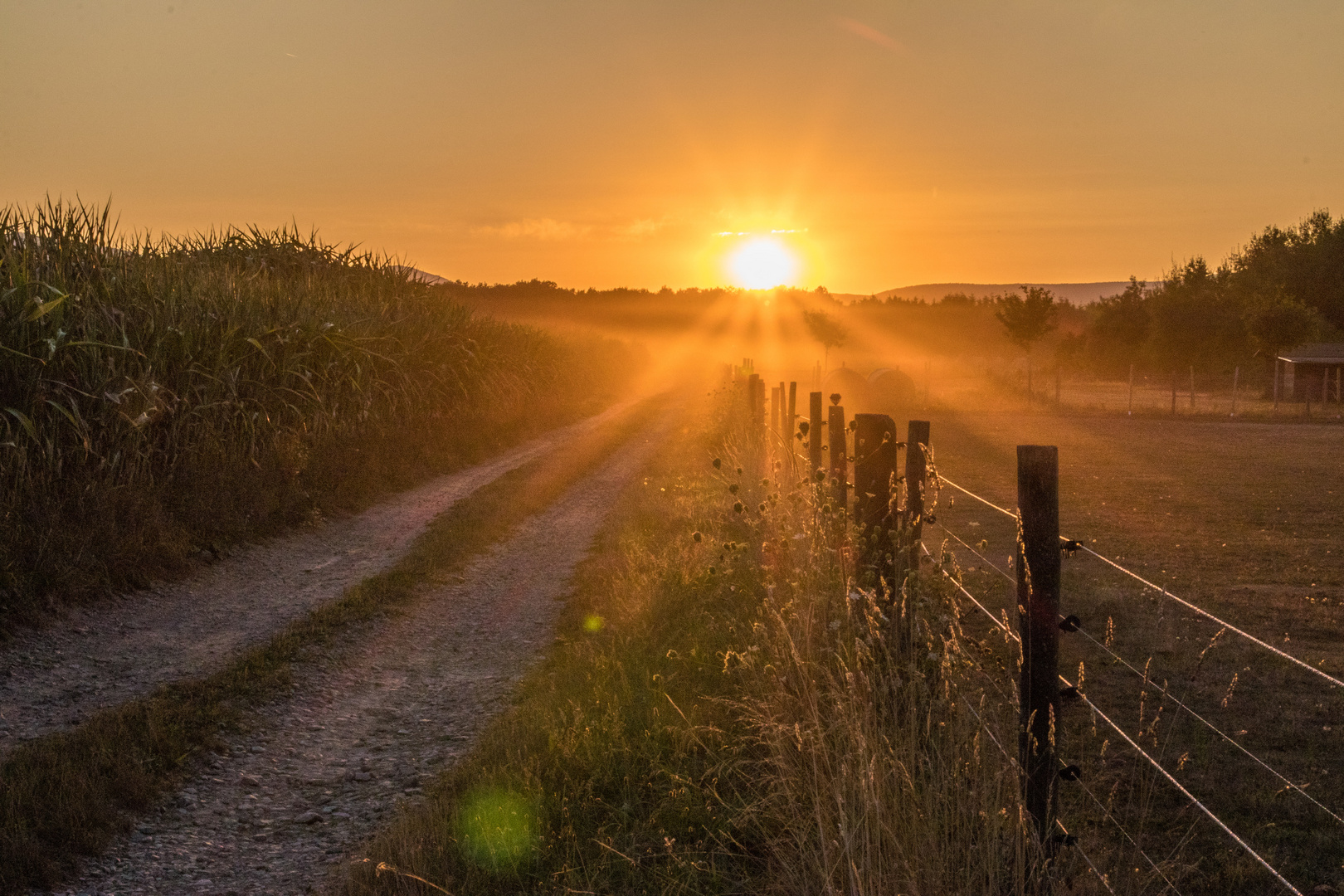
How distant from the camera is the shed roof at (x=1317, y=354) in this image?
3691 centimetres

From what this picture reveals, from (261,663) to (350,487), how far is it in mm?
6051

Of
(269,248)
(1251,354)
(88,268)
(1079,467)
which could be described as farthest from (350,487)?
(1251,354)

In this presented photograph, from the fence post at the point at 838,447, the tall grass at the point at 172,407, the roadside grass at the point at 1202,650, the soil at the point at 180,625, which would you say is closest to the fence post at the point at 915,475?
the fence post at the point at 838,447

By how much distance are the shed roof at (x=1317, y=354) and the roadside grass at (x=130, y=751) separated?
39532 millimetres

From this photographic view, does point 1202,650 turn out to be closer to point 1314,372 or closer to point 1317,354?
point 1317,354

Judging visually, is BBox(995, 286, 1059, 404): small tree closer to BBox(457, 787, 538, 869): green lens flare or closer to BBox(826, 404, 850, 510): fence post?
BBox(826, 404, 850, 510): fence post

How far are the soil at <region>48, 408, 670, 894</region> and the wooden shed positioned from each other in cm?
3860

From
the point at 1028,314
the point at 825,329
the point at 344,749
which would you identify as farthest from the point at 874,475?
the point at 825,329

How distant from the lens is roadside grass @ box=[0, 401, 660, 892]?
3.89 metres

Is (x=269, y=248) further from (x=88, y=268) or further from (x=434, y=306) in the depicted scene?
(x=88, y=268)

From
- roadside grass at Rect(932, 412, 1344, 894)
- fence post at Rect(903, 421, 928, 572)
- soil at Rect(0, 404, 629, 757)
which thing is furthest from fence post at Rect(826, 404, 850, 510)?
soil at Rect(0, 404, 629, 757)

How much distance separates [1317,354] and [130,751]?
142 feet

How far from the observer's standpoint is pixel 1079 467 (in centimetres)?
1753

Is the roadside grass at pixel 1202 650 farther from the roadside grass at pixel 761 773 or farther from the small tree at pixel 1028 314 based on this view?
the small tree at pixel 1028 314
